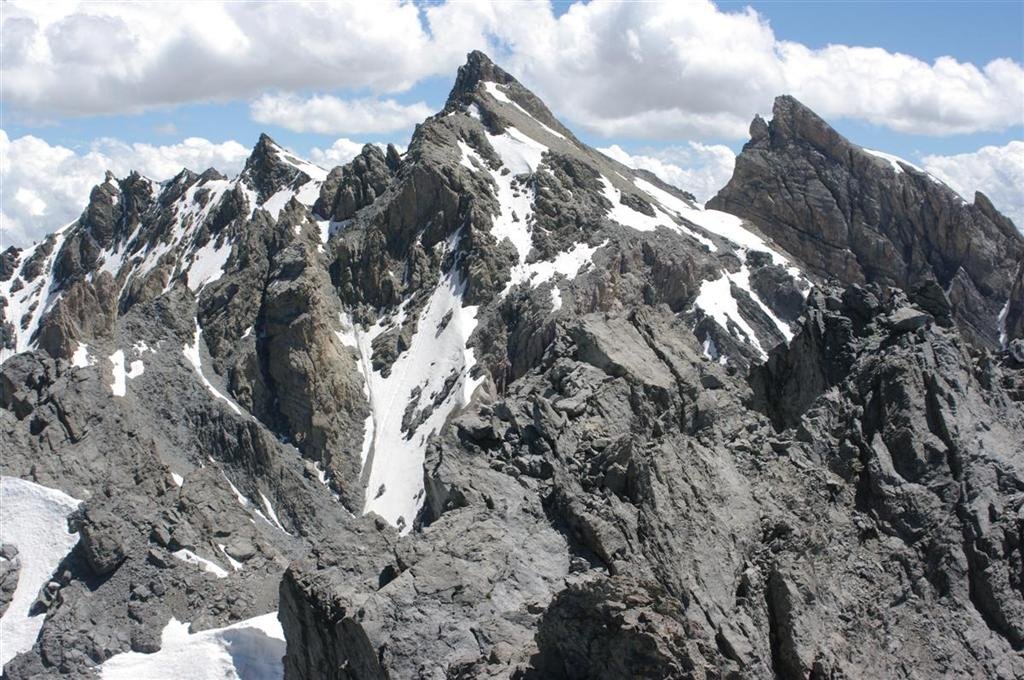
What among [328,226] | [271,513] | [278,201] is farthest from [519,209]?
[271,513]

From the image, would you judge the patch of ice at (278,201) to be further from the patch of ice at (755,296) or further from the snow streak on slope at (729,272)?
the patch of ice at (755,296)

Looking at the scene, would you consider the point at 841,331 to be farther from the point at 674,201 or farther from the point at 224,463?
A: the point at 674,201

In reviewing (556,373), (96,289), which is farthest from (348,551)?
(96,289)

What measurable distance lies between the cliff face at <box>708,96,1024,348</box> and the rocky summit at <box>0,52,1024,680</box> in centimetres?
46

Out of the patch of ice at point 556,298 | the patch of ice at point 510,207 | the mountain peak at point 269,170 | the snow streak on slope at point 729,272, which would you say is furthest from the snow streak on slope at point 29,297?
the snow streak on slope at point 729,272

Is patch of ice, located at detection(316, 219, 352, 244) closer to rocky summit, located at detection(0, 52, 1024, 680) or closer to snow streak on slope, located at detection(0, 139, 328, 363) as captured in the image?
rocky summit, located at detection(0, 52, 1024, 680)

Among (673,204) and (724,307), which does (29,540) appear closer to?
(724,307)

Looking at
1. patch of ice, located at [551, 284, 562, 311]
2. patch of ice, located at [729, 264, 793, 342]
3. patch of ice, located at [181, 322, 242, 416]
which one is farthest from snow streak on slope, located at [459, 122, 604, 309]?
patch of ice, located at [181, 322, 242, 416]

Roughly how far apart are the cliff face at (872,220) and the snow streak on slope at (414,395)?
57437 millimetres

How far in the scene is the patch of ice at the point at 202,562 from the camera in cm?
7056

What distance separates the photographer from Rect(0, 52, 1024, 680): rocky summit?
27969 mm

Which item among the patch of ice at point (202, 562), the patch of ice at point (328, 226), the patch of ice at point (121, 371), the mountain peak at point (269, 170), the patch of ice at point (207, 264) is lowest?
the patch of ice at point (202, 562)

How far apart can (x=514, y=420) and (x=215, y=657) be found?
32904 mm

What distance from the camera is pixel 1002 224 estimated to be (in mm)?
153000
